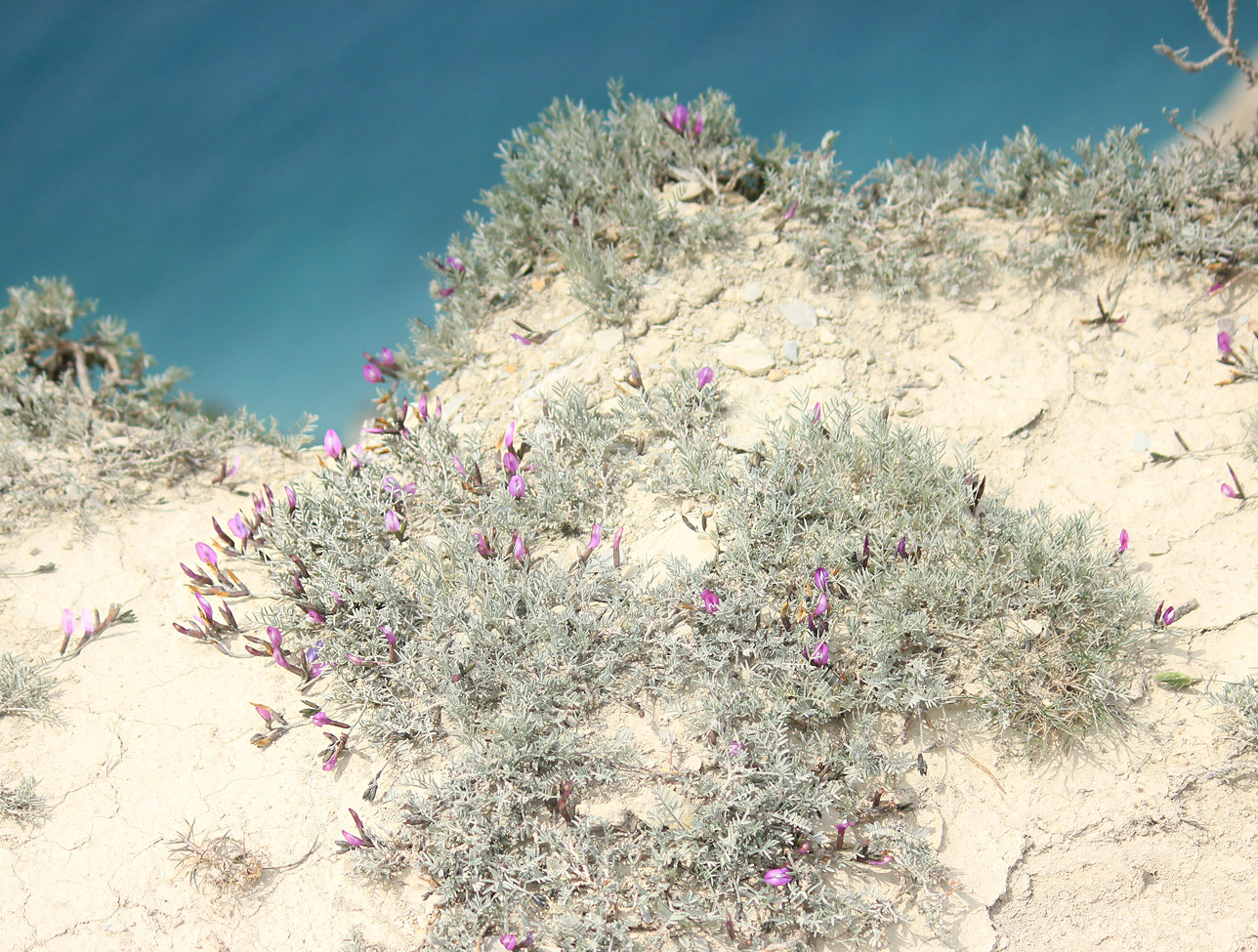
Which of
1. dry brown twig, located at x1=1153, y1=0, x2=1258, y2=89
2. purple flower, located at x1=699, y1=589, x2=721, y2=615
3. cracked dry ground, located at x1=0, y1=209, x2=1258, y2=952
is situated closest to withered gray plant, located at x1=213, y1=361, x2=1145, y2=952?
purple flower, located at x1=699, y1=589, x2=721, y2=615

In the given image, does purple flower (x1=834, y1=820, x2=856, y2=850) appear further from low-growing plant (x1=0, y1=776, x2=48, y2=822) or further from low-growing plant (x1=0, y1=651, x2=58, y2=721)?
low-growing plant (x1=0, y1=651, x2=58, y2=721)

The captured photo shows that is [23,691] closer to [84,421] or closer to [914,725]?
[84,421]

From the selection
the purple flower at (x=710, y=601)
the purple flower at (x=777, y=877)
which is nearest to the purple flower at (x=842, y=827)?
the purple flower at (x=777, y=877)

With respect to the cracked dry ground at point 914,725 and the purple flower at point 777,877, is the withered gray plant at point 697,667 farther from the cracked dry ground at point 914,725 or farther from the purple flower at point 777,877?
the cracked dry ground at point 914,725

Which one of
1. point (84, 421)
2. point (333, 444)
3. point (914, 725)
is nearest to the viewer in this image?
point (914, 725)

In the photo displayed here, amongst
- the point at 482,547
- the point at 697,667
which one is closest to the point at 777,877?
the point at 697,667

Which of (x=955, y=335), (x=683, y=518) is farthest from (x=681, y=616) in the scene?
(x=955, y=335)
